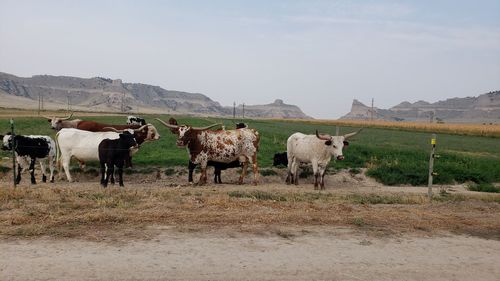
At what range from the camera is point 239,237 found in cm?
762

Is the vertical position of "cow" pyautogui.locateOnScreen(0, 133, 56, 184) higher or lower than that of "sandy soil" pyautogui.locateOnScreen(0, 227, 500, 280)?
higher

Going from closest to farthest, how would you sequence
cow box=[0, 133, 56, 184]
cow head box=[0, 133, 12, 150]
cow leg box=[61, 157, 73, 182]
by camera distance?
cow box=[0, 133, 56, 184] → cow head box=[0, 133, 12, 150] → cow leg box=[61, 157, 73, 182]

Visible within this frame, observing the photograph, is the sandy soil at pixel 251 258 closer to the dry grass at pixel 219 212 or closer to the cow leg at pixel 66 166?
the dry grass at pixel 219 212

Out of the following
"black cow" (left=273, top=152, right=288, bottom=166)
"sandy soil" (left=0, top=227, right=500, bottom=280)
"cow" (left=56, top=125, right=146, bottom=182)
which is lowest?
"sandy soil" (left=0, top=227, right=500, bottom=280)

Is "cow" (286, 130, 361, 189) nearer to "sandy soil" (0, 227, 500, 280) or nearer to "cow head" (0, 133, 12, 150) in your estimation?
"sandy soil" (0, 227, 500, 280)

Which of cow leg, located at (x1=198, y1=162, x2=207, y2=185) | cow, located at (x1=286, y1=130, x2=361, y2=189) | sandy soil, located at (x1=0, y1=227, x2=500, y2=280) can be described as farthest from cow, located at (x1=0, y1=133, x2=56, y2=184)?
cow, located at (x1=286, y1=130, x2=361, y2=189)

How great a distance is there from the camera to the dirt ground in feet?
20.0

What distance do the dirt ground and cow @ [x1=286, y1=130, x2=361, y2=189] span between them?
3.30 metres

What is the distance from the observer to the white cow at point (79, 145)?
14.7m

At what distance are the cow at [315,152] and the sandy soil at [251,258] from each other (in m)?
6.96

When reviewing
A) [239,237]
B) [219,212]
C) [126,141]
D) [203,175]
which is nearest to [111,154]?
[126,141]

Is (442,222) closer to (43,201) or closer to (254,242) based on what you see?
(254,242)

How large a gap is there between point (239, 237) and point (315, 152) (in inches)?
318

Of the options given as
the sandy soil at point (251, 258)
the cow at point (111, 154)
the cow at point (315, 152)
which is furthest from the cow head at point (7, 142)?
the cow at point (315, 152)
